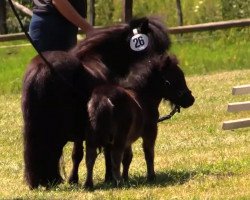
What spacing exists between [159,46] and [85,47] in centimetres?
65

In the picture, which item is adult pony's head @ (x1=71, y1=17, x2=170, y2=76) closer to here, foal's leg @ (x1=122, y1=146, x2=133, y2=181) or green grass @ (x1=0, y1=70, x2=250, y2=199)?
foal's leg @ (x1=122, y1=146, x2=133, y2=181)

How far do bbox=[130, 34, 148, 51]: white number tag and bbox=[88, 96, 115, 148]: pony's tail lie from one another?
75cm

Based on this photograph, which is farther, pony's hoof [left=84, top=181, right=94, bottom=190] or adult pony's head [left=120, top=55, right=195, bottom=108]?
adult pony's head [left=120, top=55, right=195, bottom=108]

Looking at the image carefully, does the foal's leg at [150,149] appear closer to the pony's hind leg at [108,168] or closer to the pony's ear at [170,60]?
the pony's hind leg at [108,168]

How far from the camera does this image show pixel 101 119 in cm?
723

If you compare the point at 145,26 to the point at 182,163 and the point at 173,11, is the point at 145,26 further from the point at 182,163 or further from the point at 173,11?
the point at 173,11

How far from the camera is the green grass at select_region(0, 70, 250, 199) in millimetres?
7180

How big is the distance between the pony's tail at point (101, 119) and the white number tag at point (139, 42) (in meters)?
0.75

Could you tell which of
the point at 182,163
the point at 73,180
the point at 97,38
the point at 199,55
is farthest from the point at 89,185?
the point at 199,55

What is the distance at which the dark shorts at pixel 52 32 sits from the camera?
8.12m

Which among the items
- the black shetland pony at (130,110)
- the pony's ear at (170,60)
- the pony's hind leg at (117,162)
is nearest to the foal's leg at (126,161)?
the black shetland pony at (130,110)

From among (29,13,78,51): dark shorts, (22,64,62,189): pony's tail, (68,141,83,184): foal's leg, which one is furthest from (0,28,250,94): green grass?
(22,64,62,189): pony's tail

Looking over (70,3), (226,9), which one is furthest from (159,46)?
(226,9)

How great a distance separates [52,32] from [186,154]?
219 cm
